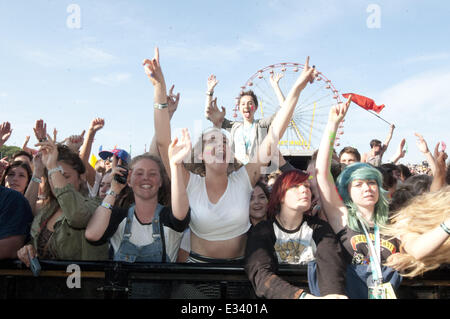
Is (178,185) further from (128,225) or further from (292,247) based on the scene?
(292,247)

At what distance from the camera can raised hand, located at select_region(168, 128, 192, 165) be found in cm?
240

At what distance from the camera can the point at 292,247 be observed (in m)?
2.38

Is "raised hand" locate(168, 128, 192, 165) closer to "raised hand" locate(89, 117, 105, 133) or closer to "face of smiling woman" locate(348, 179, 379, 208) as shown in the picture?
"face of smiling woman" locate(348, 179, 379, 208)

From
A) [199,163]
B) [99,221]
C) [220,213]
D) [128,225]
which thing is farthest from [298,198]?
[99,221]

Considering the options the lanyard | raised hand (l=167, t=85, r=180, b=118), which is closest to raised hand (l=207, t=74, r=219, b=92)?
raised hand (l=167, t=85, r=180, b=118)

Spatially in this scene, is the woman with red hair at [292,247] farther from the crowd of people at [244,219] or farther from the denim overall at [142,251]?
the denim overall at [142,251]

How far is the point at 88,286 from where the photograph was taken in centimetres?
215

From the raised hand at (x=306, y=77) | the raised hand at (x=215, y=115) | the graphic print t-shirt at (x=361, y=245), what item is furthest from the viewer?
the raised hand at (x=215, y=115)

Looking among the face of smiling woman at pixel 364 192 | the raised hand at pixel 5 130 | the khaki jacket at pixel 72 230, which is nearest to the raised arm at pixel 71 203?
the khaki jacket at pixel 72 230

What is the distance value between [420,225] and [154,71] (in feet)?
7.50

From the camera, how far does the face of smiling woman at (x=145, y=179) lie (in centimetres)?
270

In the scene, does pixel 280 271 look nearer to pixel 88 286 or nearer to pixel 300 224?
pixel 300 224
